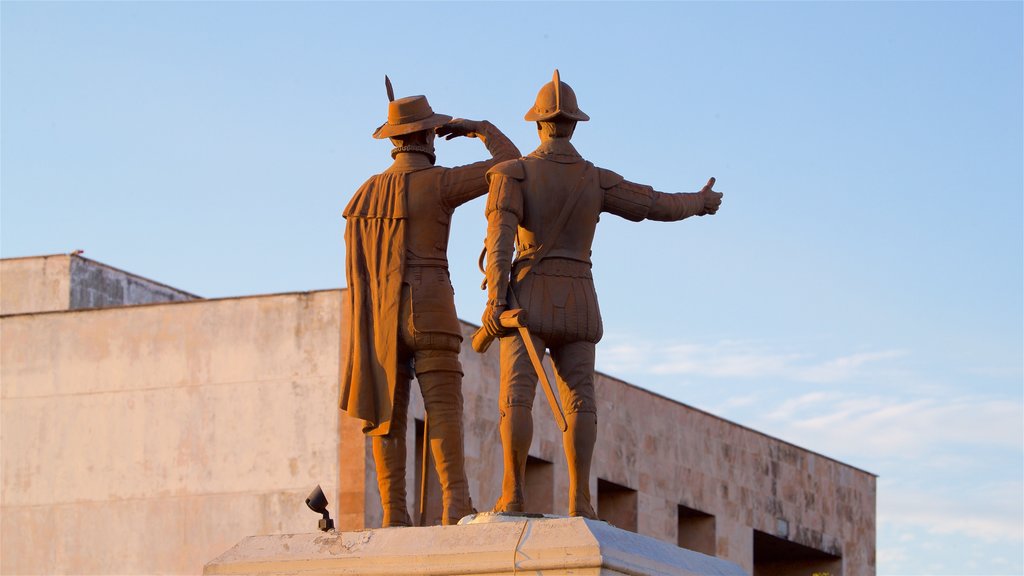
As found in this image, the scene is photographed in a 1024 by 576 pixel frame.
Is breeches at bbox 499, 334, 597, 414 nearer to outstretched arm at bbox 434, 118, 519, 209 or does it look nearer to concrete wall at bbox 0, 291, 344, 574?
outstretched arm at bbox 434, 118, 519, 209

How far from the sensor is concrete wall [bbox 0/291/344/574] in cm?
2998

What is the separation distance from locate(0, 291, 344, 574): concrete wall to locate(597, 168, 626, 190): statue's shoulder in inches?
627

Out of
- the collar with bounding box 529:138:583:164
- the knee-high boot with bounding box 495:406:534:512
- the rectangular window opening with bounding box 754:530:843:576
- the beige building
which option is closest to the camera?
the knee-high boot with bounding box 495:406:534:512

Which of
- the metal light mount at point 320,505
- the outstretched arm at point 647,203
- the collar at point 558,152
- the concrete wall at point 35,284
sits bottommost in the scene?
the metal light mount at point 320,505

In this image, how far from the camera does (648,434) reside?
115 ft

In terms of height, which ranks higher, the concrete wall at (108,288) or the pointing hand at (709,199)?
the concrete wall at (108,288)

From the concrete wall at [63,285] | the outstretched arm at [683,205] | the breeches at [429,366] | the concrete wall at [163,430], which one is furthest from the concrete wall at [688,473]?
the outstretched arm at [683,205]

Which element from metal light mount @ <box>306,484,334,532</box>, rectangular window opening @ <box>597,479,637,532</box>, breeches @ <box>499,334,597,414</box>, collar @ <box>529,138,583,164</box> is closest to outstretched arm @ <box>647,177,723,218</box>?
collar @ <box>529,138,583,164</box>

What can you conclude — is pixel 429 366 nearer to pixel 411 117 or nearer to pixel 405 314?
pixel 405 314

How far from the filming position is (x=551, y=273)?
13734 millimetres

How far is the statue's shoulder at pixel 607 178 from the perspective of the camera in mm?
13992

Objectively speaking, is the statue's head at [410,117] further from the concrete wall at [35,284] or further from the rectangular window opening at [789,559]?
the rectangular window opening at [789,559]

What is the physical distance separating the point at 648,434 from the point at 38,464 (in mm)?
9093

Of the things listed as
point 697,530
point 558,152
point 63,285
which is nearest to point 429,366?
point 558,152
